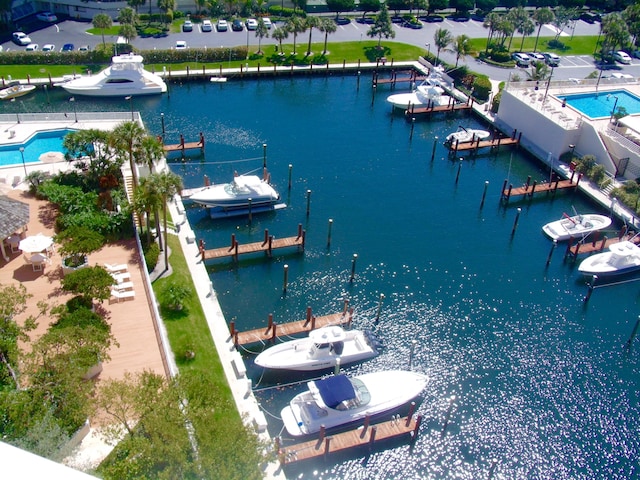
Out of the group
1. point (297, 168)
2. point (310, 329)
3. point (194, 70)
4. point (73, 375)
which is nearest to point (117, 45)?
point (194, 70)

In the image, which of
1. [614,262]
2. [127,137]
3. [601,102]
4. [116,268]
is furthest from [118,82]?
[614,262]

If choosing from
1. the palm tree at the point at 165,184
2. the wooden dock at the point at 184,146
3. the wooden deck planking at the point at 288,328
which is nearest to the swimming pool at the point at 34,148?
the wooden dock at the point at 184,146

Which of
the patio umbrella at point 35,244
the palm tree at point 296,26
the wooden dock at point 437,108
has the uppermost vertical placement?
the palm tree at point 296,26

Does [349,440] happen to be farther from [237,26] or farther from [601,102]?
[237,26]

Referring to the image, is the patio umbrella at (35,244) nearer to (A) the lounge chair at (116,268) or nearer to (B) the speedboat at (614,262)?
(A) the lounge chair at (116,268)

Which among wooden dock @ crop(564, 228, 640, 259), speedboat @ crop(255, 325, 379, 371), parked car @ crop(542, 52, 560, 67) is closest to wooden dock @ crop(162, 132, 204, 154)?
speedboat @ crop(255, 325, 379, 371)

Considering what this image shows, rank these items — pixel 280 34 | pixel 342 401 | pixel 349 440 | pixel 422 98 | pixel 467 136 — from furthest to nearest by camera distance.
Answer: pixel 280 34 < pixel 422 98 < pixel 467 136 < pixel 342 401 < pixel 349 440

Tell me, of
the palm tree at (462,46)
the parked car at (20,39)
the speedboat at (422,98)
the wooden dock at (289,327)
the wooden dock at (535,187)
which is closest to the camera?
the wooden dock at (289,327)
